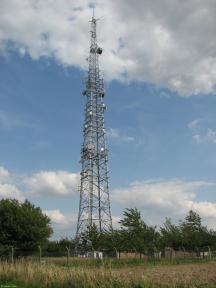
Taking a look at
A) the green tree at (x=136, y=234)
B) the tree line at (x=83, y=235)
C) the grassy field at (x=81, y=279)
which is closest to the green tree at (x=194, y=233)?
the tree line at (x=83, y=235)

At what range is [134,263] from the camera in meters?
41.3

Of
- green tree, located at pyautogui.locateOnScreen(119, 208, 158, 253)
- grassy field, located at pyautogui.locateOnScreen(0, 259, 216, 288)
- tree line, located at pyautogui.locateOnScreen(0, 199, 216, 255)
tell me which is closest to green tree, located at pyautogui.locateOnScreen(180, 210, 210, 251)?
tree line, located at pyautogui.locateOnScreen(0, 199, 216, 255)

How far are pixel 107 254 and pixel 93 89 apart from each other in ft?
78.1

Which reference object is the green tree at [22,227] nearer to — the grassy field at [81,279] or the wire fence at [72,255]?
the wire fence at [72,255]

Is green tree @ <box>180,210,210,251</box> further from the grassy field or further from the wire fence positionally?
the grassy field

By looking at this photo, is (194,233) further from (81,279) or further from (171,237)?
(81,279)

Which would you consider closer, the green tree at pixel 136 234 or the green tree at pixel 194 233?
the green tree at pixel 136 234

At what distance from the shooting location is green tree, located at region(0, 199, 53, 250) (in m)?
55.8

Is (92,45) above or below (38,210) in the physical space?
above

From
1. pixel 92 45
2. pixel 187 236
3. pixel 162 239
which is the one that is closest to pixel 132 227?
pixel 162 239

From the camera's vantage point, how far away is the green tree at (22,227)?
55.8 metres

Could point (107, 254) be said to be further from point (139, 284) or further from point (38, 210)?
point (139, 284)

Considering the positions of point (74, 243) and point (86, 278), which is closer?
point (86, 278)

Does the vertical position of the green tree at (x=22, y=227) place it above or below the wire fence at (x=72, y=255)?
above
